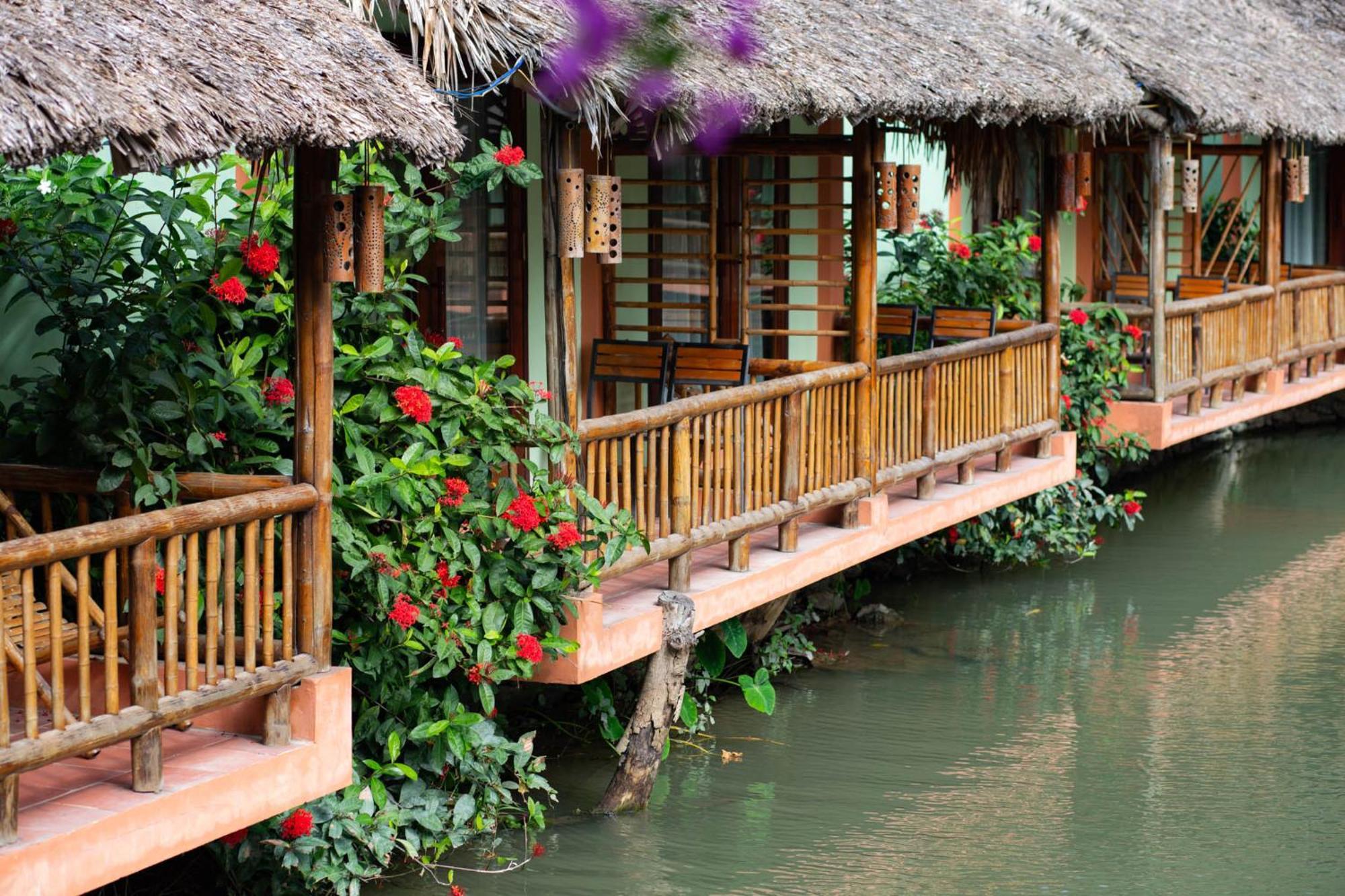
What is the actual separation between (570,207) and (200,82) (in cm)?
229

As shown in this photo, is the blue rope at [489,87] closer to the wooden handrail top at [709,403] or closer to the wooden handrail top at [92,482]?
the wooden handrail top at [709,403]

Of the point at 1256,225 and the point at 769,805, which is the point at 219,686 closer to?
the point at 769,805

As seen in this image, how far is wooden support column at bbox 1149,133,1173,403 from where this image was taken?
12.0m

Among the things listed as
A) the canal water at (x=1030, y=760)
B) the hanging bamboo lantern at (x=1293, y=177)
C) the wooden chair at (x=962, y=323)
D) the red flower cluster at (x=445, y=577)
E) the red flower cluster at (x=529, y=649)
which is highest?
the hanging bamboo lantern at (x=1293, y=177)

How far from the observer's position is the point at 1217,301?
12.8 metres

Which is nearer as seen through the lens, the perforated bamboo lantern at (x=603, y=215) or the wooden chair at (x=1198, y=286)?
the perforated bamboo lantern at (x=603, y=215)

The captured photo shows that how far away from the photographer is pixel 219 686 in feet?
17.1

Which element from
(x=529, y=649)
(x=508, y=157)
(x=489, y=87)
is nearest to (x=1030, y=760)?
(x=529, y=649)

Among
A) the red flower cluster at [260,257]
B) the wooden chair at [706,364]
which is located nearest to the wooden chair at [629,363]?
the wooden chair at [706,364]

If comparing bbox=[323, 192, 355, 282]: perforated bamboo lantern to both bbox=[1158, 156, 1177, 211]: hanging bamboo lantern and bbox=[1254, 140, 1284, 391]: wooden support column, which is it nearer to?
bbox=[1158, 156, 1177, 211]: hanging bamboo lantern

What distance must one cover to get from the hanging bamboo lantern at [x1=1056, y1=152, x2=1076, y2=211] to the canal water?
2.41 meters

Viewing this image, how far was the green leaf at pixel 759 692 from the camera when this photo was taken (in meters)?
8.27

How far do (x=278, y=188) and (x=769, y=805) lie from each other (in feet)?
10.1

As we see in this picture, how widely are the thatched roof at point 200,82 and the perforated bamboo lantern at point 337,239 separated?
33 cm
